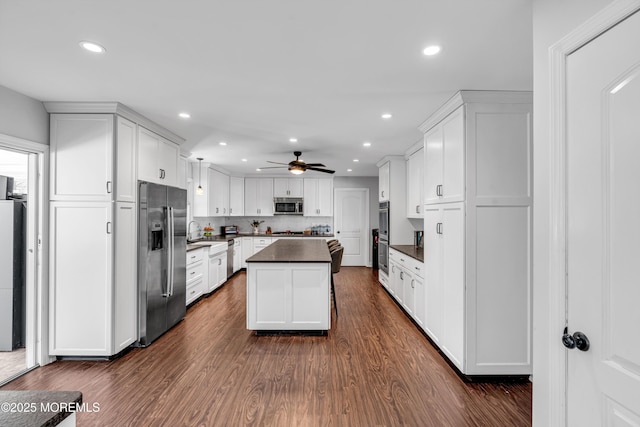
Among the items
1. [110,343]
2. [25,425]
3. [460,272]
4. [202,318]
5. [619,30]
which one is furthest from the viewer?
[202,318]

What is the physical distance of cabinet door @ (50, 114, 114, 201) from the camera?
9.50ft

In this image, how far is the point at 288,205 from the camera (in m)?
7.69

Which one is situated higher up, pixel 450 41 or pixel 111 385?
pixel 450 41

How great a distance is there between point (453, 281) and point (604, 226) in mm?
1770

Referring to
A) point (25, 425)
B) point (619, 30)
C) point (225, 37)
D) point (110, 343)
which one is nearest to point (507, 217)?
point (619, 30)

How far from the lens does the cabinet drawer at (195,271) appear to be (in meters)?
4.52

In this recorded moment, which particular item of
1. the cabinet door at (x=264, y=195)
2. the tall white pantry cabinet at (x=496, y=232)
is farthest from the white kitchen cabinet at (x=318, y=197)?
the tall white pantry cabinet at (x=496, y=232)

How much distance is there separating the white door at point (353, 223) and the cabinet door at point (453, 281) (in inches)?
200

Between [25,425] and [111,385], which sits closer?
[25,425]

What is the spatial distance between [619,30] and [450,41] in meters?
0.92

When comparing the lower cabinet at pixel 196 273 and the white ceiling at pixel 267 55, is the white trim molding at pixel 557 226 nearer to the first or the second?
the white ceiling at pixel 267 55

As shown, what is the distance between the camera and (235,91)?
2627 millimetres

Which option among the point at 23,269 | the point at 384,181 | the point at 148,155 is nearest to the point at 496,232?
the point at 384,181

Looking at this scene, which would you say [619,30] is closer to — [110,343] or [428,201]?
[428,201]
